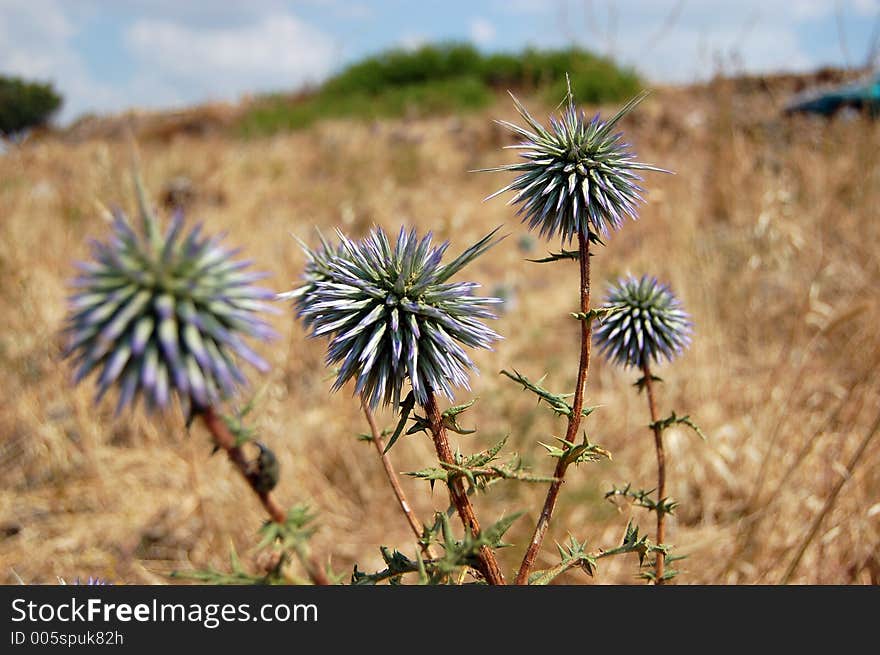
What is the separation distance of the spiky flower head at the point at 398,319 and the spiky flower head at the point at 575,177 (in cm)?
24

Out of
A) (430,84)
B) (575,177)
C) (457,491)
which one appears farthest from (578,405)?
(430,84)

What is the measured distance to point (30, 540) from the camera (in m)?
3.29

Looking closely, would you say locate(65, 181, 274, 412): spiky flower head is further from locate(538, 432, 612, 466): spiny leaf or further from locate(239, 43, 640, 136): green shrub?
locate(239, 43, 640, 136): green shrub

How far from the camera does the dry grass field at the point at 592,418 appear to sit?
298cm

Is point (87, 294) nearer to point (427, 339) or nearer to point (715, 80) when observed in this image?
point (427, 339)

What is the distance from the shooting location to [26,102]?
16891mm

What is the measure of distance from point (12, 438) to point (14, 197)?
3.98m

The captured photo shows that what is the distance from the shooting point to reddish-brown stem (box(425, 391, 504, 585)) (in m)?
1.04

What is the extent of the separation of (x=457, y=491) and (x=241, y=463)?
0.44 m

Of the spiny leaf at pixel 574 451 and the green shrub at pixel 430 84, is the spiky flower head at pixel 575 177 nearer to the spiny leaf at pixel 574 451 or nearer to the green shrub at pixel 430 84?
the spiny leaf at pixel 574 451

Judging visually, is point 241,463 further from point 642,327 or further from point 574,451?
point 642,327

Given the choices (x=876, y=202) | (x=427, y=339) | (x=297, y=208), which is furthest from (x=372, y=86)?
(x=427, y=339)

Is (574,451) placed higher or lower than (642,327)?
lower
